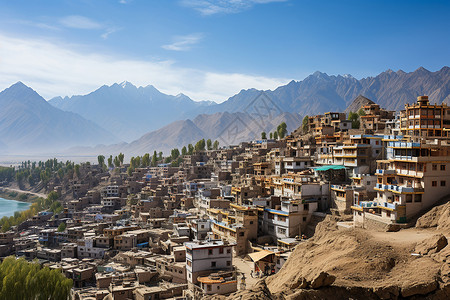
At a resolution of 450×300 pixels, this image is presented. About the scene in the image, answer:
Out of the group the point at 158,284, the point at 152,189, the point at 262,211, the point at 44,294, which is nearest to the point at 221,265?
the point at 158,284

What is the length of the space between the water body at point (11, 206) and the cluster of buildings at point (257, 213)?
36.8m

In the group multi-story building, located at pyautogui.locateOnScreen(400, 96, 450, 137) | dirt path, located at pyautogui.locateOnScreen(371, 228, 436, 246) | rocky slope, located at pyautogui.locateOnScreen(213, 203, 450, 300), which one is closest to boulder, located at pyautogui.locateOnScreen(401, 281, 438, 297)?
rocky slope, located at pyautogui.locateOnScreen(213, 203, 450, 300)

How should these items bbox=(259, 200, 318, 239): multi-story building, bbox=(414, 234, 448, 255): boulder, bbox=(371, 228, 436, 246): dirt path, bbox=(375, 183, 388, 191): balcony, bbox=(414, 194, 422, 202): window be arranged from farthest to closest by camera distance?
bbox=(259, 200, 318, 239): multi-story building
bbox=(375, 183, 388, 191): balcony
bbox=(414, 194, 422, 202): window
bbox=(371, 228, 436, 246): dirt path
bbox=(414, 234, 448, 255): boulder

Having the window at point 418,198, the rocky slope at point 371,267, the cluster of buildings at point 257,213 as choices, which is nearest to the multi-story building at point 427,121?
the cluster of buildings at point 257,213

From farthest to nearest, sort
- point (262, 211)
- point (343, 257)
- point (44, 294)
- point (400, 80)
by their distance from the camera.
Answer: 1. point (400, 80)
2. point (262, 211)
3. point (44, 294)
4. point (343, 257)

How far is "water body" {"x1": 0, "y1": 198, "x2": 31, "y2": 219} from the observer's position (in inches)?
3193

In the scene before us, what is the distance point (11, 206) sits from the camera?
88.3 m

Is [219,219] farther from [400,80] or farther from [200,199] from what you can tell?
[400,80]

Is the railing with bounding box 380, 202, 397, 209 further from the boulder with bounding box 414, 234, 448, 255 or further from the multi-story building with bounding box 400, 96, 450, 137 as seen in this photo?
the multi-story building with bounding box 400, 96, 450, 137

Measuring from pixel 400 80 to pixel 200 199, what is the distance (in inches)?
7313

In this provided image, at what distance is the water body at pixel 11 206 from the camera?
8111 centimetres

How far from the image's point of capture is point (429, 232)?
19172mm

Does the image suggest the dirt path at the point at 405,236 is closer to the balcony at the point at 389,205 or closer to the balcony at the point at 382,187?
the balcony at the point at 389,205

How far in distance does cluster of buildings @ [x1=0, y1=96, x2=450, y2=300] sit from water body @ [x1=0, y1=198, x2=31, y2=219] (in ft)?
121
